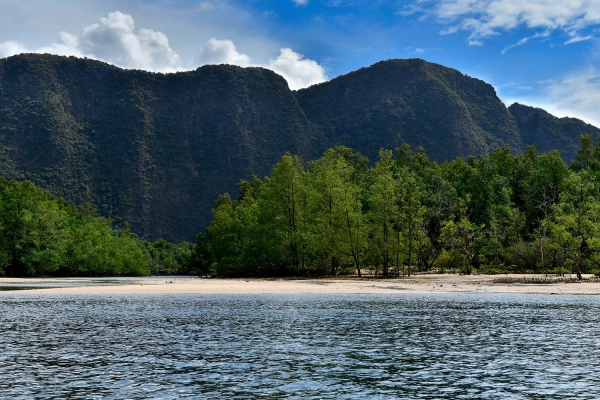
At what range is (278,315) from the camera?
30.0 meters

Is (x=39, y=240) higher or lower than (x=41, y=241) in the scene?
higher

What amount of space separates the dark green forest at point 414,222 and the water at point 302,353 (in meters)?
34.7

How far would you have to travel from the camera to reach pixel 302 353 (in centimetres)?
1850

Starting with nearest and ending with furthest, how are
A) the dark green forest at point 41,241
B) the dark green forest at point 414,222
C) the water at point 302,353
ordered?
the water at point 302,353, the dark green forest at point 414,222, the dark green forest at point 41,241

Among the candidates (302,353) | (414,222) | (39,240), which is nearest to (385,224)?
(414,222)

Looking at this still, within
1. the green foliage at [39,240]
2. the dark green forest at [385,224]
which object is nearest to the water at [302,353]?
the dark green forest at [385,224]

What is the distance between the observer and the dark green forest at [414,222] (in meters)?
67.9

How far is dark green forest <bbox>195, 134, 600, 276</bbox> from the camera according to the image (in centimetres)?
6794

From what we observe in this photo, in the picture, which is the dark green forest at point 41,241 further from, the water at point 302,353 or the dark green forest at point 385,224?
the water at point 302,353

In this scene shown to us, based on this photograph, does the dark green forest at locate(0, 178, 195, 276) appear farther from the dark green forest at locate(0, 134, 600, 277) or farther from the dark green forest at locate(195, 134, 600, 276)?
the dark green forest at locate(195, 134, 600, 276)

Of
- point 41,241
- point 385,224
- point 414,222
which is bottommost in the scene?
point 41,241

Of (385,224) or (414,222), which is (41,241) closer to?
(385,224)

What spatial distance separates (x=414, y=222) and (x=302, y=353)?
54914 mm

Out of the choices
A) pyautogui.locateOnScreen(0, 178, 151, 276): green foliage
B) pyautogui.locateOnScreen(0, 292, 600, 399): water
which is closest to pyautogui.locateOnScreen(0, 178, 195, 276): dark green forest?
pyautogui.locateOnScreen(0, 178, 151, 276): green foliage
